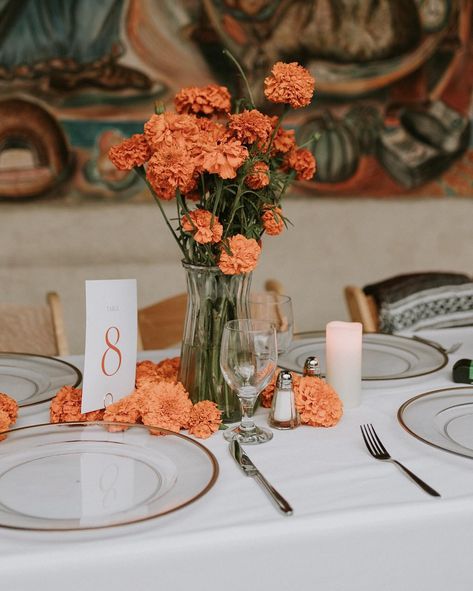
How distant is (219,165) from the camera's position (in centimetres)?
116

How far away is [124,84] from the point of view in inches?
135

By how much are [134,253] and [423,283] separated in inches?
54.1

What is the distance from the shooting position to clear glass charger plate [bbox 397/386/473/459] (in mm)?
Result: 1195

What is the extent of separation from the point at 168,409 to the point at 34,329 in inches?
41.2

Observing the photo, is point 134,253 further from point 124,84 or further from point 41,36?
point 41,36

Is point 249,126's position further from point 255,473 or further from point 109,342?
point 255,473

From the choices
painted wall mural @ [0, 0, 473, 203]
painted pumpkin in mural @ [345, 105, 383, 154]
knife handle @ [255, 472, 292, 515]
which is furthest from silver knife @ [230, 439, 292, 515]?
painted pumpkin in mural @ [345, 105, 383, 154]

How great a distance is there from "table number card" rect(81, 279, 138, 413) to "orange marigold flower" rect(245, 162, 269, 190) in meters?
0.28

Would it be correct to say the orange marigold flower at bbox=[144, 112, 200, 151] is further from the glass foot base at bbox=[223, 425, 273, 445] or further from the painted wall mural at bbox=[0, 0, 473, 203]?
the painted wall mural at bbox=[0, 0, 473, 203]

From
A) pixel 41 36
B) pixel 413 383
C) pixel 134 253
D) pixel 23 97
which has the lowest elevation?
pixel 413 383

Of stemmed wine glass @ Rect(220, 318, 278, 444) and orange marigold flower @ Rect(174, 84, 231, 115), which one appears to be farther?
orange marigold flower @ Rect(174, 84, 231, 115)

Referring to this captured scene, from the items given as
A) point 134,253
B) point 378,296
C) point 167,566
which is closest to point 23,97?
point 134,253

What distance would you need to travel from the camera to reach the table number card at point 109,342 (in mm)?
1274

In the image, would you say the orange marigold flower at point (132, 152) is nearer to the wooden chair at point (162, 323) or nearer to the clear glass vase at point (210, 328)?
the clear glass vase at point (210, 328)
